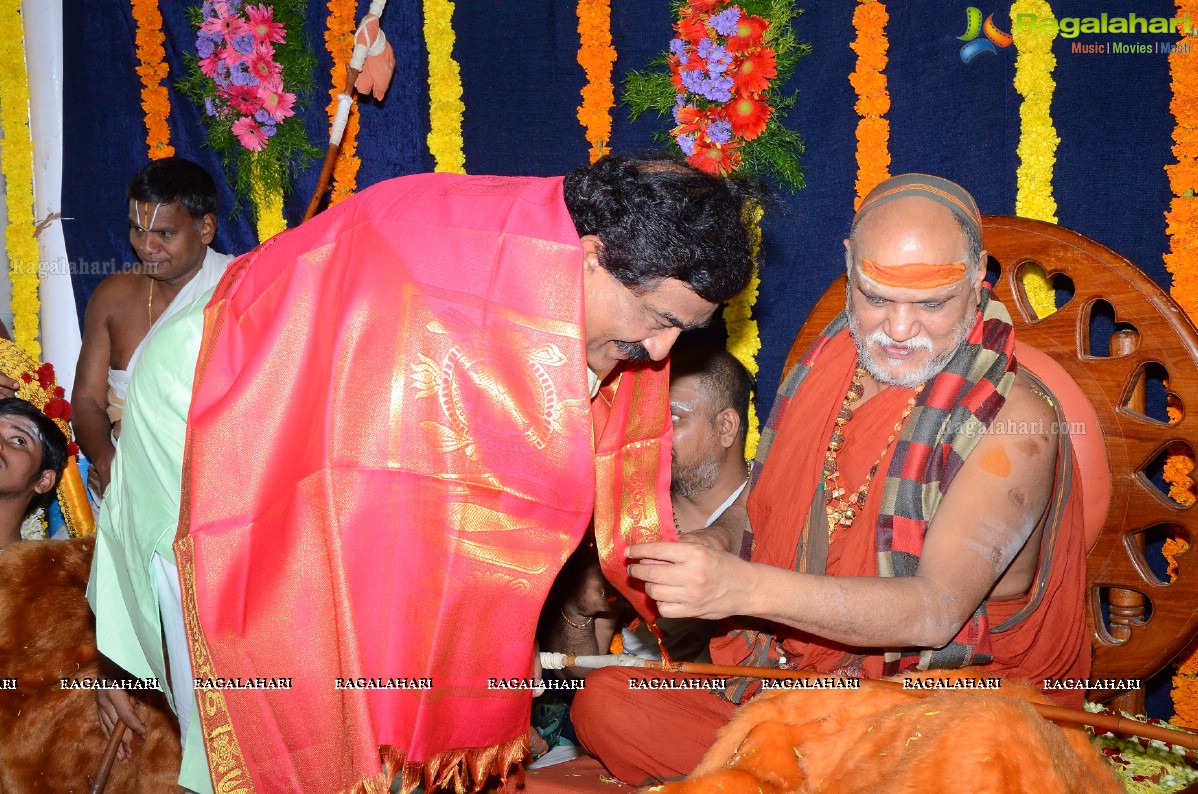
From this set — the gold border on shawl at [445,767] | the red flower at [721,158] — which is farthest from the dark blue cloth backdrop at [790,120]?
the gold border on shawl at [445,767]

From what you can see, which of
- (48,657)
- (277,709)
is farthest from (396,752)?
(48,657)

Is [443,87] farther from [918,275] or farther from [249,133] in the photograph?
[918,275]

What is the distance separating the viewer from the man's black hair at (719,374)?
3543 mm

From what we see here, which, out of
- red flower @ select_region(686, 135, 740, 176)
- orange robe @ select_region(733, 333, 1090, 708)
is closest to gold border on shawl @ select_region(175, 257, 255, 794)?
orange robe @ select_region(733, 333, 1090, 708)

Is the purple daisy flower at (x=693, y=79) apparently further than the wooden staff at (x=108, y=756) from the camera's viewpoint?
Yes

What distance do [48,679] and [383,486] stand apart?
186cm

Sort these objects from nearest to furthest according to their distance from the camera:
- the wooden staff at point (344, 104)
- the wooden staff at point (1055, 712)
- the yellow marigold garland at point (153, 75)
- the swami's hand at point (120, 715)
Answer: the wooden staff at point (1055, 712) → the swami's hand at point (120, 715) → the wooden staff at point (344, 104) → the yellow marigold garland at point (153, 75)

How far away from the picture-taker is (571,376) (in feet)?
6.68

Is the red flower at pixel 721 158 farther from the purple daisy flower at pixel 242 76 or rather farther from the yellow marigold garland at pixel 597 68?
the purple daisy flower at pixel 242 76

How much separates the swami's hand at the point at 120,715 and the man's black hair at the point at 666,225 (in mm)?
2088

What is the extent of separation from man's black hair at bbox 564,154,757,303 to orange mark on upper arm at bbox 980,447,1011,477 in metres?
0.78

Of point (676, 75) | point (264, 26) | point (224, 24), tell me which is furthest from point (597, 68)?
point (224, 24)

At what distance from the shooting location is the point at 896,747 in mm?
1819

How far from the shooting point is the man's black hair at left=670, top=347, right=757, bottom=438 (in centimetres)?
354
